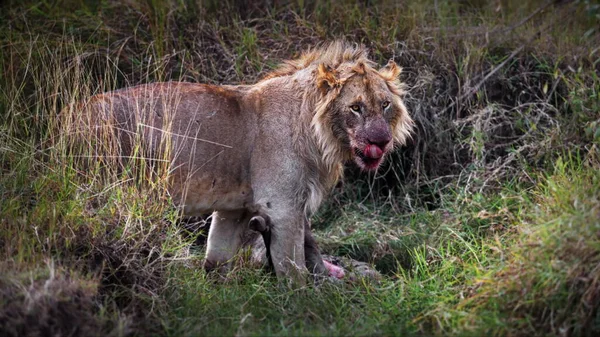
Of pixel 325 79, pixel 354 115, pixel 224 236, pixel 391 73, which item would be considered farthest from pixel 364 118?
pixel 224 236

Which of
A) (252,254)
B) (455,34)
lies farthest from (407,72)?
(252,254)

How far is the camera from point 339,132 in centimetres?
606

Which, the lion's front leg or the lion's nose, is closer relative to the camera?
the lion's nose

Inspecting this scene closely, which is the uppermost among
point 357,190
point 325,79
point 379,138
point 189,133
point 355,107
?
point 325,79

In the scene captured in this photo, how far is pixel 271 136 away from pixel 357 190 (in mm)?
2107

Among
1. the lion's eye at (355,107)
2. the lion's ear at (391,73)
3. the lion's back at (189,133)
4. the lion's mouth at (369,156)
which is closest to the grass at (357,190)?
the lion's back at (189,133)

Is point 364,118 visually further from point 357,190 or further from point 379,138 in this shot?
point 357,190

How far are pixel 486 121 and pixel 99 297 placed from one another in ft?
13.3

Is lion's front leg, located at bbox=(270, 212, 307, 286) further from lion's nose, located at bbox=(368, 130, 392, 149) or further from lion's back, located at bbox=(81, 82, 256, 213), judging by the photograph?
lion's nose, located at bbox=(368, 130, 392, 149)

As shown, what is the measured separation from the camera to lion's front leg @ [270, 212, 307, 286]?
5973mm

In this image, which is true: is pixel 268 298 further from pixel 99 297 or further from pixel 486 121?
pixel 486 121

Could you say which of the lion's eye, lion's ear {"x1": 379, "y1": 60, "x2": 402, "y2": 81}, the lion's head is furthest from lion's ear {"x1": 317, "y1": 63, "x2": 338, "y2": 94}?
lion's ear {"x1": 379, "y1": 60, "x2": 402, "y2": 81}

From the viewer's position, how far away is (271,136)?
6.12m

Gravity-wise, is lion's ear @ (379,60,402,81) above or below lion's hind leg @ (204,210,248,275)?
above
